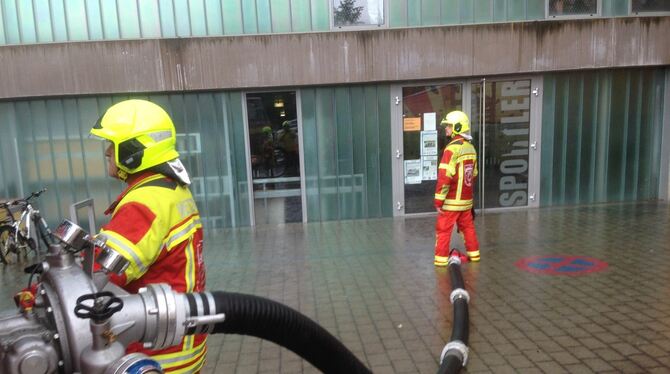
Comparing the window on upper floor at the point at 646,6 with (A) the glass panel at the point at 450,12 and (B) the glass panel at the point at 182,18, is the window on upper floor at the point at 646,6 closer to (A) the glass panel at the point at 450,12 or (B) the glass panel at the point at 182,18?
(A) the glass panel at the point at 450,12

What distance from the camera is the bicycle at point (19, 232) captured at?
24.3 feet

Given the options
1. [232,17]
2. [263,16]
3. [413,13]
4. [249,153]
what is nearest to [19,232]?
[249,153]

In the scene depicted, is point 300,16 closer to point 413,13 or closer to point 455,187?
point 413,13

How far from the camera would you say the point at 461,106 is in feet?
30.9

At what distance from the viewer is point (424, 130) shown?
9.41m

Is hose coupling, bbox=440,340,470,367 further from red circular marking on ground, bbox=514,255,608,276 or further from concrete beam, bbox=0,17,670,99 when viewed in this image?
concrete beam, bbox=0,17,670,99

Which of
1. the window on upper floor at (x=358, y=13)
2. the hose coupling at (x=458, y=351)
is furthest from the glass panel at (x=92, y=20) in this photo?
the hose coupling at (x=458, y=351)

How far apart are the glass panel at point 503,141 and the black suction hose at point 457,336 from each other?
468cm

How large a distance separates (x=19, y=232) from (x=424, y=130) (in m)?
7.14

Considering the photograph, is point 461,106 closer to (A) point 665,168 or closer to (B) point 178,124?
(A) point 665,168

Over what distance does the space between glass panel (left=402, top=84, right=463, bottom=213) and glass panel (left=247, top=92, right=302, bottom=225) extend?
2158 mm

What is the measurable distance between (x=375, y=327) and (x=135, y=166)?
10.6 feet

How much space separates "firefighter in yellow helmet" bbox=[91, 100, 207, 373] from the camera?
186 cm

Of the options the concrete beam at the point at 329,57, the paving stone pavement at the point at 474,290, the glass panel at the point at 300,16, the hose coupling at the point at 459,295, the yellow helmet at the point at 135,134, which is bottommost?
the paving stone pavement at the point at 474,290
